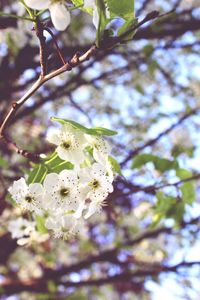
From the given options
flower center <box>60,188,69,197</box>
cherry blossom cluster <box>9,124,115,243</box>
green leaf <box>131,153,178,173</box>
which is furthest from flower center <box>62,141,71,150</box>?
green leaf <box>131,153,178,173</box>

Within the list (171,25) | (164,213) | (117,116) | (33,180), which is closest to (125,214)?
(117,116)

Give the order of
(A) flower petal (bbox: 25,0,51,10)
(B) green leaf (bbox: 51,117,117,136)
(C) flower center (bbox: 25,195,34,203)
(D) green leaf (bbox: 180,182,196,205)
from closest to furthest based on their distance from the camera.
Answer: (A) flower petal (bbox: 25,0,51,10) → (B) green leaf (bbox: 51,117,117,136) → (C) flower center (bbox: 25,195,34,203) → (D) green leaf (bbox: 180,182,196,205)

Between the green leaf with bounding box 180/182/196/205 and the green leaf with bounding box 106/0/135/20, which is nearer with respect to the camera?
the green leaf with bounding box 106/0/135/20

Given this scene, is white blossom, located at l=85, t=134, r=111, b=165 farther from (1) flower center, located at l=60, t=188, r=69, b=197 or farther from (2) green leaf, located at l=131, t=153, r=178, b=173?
(2) green leaf, located at l=131, t=153, r=178, b=173

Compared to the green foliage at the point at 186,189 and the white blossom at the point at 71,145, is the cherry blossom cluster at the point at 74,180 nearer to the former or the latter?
the white blossom at the point at 71,145

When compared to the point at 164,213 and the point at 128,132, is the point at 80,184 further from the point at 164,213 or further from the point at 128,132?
the point at 128,132

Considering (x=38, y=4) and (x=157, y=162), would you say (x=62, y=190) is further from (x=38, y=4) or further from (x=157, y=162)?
(x=157, y=162)

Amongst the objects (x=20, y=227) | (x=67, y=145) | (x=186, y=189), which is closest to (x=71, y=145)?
(x=67, y=145)

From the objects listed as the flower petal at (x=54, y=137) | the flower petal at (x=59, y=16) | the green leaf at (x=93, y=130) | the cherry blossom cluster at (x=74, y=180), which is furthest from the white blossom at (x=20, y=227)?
the flower petal at (x=59, y=16)
